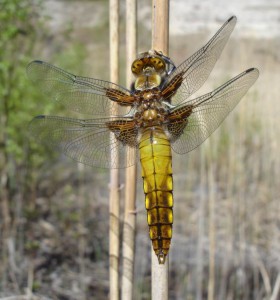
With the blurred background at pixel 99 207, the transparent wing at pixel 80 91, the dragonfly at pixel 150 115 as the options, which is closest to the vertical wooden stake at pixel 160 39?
the dragonfly at pixel 150 115

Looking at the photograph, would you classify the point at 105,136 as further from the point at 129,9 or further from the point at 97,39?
the point at 97,39

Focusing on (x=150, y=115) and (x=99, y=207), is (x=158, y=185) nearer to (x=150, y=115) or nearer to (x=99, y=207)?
(x=150, y=115)

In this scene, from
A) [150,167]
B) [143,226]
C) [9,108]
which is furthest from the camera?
[143,226]

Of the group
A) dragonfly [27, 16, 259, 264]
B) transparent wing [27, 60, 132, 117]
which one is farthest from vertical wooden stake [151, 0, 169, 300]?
transparent wing [27, 60, 132, 117]

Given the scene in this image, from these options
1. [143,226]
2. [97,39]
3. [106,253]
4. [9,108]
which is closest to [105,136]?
[9,108]

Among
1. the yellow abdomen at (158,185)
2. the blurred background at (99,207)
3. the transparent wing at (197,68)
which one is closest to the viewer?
the yellow abdomen at (158,185)

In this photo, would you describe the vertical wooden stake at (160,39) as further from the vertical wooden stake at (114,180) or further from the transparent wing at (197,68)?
the vertical wooden stake at (114,180)

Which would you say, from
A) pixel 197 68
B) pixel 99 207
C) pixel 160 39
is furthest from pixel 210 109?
pixel 99 207

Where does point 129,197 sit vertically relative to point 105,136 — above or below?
below
